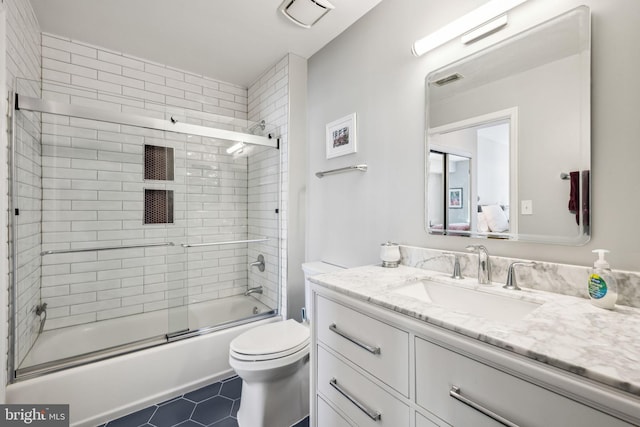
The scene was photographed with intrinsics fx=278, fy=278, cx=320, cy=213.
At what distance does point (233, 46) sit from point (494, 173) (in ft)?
7.04

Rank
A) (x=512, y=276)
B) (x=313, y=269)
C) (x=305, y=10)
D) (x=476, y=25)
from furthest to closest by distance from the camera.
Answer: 1. (x=313, y=269)
2. (x=305, y=10)
3. (x=476, y=25)
4. (x=512, y=276)

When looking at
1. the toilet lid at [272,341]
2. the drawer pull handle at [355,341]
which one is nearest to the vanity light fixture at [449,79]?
the drawer pull handle at [355,341]

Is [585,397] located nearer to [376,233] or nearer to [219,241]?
[376,233]

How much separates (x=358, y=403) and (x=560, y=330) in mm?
697

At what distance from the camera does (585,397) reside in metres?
0.53

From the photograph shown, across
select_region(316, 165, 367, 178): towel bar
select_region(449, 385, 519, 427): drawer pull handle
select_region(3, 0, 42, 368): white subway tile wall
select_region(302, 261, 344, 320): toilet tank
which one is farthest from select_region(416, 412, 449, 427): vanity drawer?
select_region(3, 0, 42, 368): white subway tile wall

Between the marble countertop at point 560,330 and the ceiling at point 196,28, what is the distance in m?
1.84

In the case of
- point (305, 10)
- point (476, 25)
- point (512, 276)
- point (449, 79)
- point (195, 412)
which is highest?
point (305, 10)

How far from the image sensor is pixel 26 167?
171cm

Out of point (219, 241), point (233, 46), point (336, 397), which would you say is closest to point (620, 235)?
point (336, 397)

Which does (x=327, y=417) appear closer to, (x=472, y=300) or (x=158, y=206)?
(x=472, y=300)

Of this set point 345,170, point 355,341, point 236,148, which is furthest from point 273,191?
point 355,341

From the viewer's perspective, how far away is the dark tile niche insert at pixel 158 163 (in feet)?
7.23

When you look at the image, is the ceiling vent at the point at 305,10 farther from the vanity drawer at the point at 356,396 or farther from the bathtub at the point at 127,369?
the bathtub at the point at 127,369
